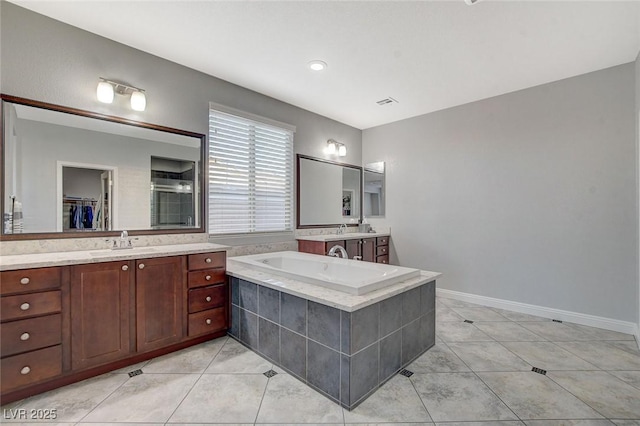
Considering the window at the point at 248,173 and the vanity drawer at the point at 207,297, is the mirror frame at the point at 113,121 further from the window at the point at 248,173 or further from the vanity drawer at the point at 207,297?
the vanity drawer at the point at 207,297

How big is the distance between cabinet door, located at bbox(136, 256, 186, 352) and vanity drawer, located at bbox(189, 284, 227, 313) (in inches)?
3.5

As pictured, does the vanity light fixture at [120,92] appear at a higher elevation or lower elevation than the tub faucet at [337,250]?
higher

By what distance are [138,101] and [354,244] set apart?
9.59 feet

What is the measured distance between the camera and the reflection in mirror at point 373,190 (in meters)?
4.71

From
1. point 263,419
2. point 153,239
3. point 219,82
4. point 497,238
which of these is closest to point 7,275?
point 153,239

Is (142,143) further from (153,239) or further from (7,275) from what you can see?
(7,275)

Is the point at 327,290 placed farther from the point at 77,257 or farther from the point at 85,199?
the point at 85,199

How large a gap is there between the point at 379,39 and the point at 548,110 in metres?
2.22

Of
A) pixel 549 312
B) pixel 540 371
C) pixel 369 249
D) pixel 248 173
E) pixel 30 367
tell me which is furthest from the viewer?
pixel 369 249

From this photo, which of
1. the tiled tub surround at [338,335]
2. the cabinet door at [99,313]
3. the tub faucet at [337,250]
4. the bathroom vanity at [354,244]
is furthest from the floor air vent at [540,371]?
the cabinet door at [99,313]

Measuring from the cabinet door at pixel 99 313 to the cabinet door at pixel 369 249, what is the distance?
2.89m

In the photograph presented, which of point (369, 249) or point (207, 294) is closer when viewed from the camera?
point (207, 294)

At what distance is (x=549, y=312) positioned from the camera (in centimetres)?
315

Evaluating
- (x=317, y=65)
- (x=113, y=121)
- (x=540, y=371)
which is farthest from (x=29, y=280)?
(x=540, y=371)
